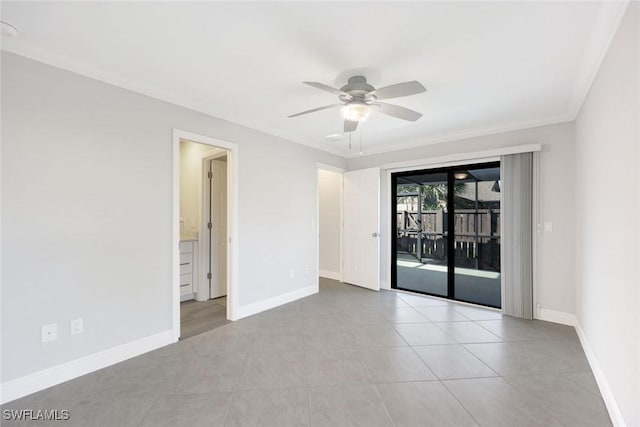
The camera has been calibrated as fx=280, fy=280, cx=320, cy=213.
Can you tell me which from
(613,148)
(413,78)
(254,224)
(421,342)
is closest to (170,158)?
(254,224)

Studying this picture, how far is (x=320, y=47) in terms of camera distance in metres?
2.03

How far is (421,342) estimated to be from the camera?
2871mm

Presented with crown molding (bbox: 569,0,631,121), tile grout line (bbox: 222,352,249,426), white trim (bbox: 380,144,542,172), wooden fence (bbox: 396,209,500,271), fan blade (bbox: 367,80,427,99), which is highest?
crown molding (bbox: 569,0,631,121)

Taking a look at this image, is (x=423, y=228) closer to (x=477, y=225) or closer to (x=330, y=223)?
(x=477, y=225)

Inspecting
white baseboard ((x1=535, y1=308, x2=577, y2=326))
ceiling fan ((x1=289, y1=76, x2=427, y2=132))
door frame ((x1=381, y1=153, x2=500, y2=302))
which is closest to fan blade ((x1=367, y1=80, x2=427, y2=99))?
ceiling fan ((x1=289, y1=76, x2=427, y2=132))

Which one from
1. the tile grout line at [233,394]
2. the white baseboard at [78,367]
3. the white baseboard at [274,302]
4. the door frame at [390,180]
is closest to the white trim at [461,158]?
the door frame at [390,180]

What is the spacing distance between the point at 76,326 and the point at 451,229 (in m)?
4.56

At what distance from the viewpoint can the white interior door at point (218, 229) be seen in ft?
14.5

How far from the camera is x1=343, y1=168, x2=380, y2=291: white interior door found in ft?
15.9

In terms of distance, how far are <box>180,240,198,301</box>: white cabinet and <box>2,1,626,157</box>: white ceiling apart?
2.13m

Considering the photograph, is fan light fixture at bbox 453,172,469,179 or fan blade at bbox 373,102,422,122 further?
fan light fixture at bbox 453,172,469,179

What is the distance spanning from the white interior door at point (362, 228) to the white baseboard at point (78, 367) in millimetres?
3187

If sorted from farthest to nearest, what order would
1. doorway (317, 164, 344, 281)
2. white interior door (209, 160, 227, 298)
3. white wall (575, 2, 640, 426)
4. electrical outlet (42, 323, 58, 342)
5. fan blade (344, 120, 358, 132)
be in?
doorway (317, 164, 344, 281) → white interior door (209, 160, 227, 298) → fan blade (344, 120, 358, 132) → electrical outlet (42, 323, 58, 342) → white wall (575, 2, 640, 426)

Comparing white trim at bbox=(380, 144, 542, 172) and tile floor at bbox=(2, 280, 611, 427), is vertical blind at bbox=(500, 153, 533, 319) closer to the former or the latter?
white trim at bbox=(380, 144, 542, 172)
